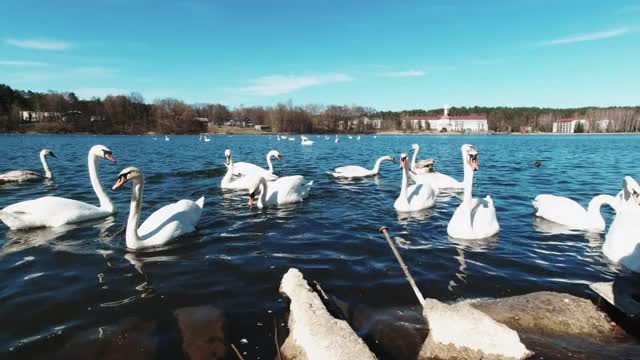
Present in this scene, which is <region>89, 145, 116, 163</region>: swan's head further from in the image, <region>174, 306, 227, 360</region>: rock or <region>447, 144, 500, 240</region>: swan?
<region>447, 144, 500, 240</region>: swan

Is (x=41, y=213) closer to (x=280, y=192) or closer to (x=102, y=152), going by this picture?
(x=102, y=152)

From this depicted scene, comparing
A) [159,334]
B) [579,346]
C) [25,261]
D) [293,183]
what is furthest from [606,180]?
[25,261]

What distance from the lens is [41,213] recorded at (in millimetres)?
8820

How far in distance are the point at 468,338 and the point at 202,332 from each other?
312 cm

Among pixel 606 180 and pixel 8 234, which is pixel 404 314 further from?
pixel 606 180

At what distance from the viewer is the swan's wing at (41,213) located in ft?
28.5

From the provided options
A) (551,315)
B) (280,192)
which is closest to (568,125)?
(280,192)

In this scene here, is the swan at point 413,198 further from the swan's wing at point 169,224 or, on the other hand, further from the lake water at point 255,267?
the swan's wing at point 169,224

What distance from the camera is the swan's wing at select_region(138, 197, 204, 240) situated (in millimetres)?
7840

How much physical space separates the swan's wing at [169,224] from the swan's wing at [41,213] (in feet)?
7.40

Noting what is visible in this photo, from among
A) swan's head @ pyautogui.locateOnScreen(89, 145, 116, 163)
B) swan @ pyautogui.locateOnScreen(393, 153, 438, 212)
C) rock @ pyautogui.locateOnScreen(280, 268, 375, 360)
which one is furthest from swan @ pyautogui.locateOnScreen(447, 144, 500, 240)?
swan's head @ pyautogui.locateOnScreen(89, 145, 116, 163)

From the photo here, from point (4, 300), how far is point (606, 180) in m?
22.6

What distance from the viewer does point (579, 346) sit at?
441 centimetres

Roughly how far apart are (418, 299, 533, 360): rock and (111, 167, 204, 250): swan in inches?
226
